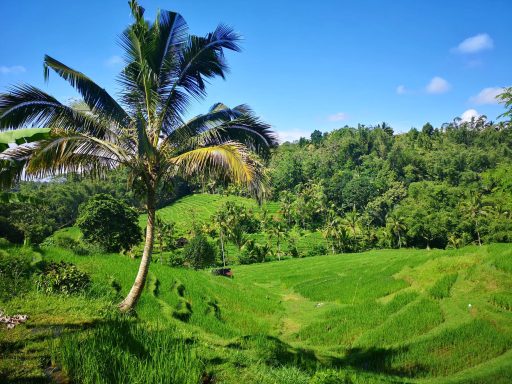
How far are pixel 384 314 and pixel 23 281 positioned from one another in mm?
13948

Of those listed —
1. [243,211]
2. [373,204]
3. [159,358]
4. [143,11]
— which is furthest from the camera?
[373,204]

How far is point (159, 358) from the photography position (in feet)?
14.8

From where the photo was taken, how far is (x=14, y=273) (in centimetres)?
938

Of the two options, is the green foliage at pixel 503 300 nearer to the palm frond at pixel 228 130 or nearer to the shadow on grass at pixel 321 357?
the shadow on grass at pixel 321 357

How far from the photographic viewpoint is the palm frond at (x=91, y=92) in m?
8.38

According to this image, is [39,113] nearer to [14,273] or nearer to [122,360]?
[14,273]

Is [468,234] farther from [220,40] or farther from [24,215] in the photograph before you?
[24,215]

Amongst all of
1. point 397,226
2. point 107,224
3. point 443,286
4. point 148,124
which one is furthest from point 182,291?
point 397,226

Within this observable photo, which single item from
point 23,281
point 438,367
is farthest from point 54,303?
point 438,367

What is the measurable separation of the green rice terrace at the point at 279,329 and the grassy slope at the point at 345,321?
5cm

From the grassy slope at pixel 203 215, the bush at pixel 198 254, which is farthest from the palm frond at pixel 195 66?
the grassy slope at pixel 203 215

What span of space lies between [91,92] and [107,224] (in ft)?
133

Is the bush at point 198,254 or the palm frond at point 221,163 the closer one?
the palm frond at point 221,163

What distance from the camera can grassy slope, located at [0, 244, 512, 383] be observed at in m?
7.02
